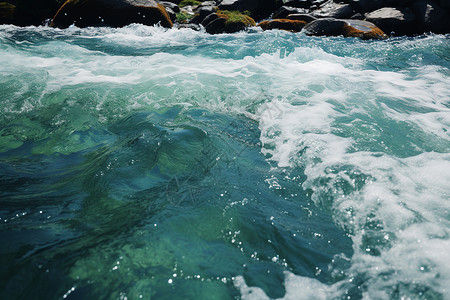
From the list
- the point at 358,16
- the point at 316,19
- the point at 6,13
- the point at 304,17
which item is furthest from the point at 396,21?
the point at 6,13

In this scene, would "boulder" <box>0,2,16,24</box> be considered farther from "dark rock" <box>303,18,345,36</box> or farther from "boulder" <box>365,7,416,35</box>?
"boulder" <box>365,7,416,35</box>

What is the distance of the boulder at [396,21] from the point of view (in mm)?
11859

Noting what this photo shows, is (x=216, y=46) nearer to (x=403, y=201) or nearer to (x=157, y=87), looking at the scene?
(x=157, y=87)

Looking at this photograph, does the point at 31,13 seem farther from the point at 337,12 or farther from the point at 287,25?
the point at 337,12

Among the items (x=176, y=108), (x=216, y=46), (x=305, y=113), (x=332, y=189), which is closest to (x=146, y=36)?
(x=216, y=46)

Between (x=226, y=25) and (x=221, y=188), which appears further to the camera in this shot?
(x=226, y=25)

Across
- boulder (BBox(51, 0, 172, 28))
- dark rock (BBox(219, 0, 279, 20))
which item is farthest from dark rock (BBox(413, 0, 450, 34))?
boulder (BBox(51, 0, 172, 28))

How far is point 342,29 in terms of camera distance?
36.8 feet

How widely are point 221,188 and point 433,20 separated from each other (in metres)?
15.5

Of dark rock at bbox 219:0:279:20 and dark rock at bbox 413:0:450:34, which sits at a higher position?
dark rock at bbox 219:0:279:20

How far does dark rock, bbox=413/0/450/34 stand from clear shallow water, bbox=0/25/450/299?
1010cm

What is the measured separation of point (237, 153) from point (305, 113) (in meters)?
1.57

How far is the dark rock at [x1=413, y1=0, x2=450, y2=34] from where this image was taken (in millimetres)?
11859

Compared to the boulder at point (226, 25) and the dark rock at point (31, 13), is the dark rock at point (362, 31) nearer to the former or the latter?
the boulder at point (226, 25)
